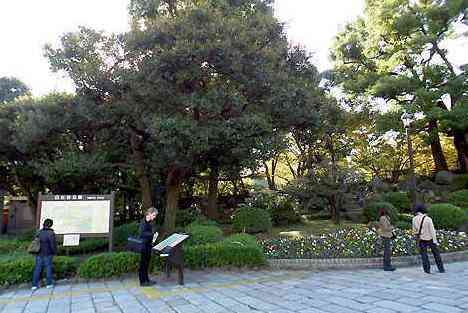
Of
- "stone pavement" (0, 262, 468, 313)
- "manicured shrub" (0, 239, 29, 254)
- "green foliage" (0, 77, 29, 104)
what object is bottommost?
"stone pavement" (0, 262, 468, 313)

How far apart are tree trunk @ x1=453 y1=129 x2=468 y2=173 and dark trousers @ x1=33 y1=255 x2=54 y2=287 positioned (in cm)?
2275

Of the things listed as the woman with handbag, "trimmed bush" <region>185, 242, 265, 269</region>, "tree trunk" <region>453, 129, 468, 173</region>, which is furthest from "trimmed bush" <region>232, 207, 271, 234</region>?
"tree trunk" <region>453, 129, 468, 173</region>

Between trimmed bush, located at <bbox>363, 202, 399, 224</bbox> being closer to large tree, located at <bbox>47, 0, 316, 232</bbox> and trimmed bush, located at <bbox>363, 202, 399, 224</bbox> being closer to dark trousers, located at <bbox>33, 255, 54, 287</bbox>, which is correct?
large tree, located at <bbox>47, 0, 316, 232</bbox>

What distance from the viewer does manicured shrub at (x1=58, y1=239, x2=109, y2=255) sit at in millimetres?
11839

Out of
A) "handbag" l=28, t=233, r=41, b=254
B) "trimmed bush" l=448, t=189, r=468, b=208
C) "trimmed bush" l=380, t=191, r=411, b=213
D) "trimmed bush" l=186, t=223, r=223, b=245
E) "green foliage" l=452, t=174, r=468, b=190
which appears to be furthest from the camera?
"green foliage" l=452, t=174, r=468, b=190

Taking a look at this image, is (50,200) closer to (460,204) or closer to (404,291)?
(404,291)

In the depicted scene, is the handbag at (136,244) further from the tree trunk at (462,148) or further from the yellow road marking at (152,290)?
the tree trunk at (462,148)

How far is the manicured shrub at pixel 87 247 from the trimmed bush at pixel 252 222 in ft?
16.2

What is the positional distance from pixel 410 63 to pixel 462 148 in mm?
6626

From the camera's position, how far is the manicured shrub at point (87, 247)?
11.8 meters

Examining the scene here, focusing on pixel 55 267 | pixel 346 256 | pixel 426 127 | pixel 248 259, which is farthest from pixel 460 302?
pixel 426 127

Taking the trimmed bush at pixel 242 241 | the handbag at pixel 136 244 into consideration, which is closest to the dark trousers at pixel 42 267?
the handbag at pixel 136 244

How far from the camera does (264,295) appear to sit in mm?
6281

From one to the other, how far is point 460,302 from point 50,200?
8777mm
